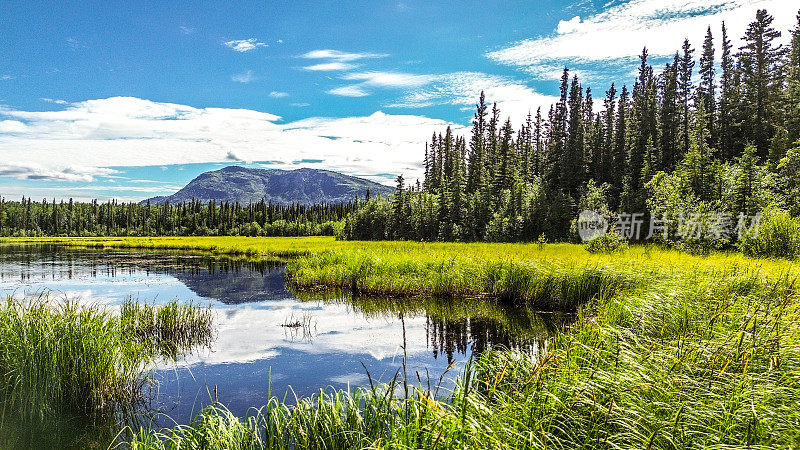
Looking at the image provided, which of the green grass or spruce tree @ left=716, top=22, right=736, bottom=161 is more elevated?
spruce tree @ left=716, top=22, right=736, bottom=161

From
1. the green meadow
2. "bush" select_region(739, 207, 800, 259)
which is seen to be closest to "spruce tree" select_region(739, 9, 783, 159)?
"bush" select_region(739, 207, 800, 259)

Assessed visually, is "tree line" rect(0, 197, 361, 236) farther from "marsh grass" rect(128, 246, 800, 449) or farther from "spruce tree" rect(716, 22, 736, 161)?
"marsh grass" rect(128, 246, 800, 449)

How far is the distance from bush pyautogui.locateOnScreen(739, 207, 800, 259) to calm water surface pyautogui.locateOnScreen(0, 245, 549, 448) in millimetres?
15600

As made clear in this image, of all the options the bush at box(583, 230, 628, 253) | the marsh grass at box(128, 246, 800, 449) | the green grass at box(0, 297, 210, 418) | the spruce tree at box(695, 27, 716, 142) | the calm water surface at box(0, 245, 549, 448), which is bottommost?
the calm water surface at box(0, 245, 549, 448)

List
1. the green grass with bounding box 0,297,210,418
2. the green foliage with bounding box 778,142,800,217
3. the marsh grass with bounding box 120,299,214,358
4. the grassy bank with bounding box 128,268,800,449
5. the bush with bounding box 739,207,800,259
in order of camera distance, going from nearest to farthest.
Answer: the grassy bank with bounding box 128,268,800,449 < the green grass with bounding box 0,297,210,418 < the marsh grass with bounding box 120,299,214,358 < the bush with bounding box 739,207,800,259 < the green foliage with bounding box 778,142,800,217

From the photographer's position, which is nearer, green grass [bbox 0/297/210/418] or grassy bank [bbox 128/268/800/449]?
grassy bank [bbox 128/268/800/449]

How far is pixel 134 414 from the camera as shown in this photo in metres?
8.64

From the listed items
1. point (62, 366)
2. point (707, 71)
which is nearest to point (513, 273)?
point (62, 366)

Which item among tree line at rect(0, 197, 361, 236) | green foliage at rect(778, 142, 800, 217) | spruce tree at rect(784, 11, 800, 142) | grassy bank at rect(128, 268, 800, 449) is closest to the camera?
grassy bank at rect(128, 268, 800, 449)

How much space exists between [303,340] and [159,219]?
155428 millimetres

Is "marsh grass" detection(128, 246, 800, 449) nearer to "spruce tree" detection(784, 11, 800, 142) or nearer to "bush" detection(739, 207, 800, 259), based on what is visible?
"bush" detection(739, 207, 800, 259)

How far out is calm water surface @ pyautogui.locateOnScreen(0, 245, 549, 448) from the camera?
10.2 m

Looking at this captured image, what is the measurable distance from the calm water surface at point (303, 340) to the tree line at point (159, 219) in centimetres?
9653

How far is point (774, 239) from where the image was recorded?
74.7 ft
